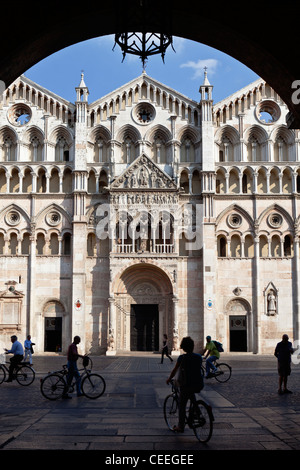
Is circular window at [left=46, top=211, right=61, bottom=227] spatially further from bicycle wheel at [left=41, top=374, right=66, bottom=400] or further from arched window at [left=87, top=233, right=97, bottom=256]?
bicycle wheel at [left=41, top=374, right=66, bottom=400]

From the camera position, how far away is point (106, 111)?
139ft

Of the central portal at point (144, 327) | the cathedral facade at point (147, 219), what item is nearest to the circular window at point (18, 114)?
the cathedral facade at point (147, 219)

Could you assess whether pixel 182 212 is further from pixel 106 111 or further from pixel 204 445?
pixel 204 445

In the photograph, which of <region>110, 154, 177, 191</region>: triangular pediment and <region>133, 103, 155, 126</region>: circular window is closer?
<region>110, 154, 177, 191</region>: triangular pediment

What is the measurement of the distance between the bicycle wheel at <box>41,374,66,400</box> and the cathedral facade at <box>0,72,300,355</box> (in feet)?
72.9

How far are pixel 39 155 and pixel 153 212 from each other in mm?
9763

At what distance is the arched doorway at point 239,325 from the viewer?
39438 millimetres

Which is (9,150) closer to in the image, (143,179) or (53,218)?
(53,218)

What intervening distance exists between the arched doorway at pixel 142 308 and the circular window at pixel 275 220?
8.51 meters

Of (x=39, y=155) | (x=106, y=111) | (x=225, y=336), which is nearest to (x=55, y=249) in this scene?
(x=39, y=155)

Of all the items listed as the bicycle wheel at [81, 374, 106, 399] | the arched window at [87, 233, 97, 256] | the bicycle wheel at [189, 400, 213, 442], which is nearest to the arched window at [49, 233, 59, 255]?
the arched window at [87, 233, 97, 256]

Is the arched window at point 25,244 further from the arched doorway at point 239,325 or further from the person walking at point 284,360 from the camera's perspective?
the person walking at point 284,360

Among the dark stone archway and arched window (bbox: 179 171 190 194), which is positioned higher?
arched window (bbox: 179 171 190 194)

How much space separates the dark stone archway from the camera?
9.90 m
